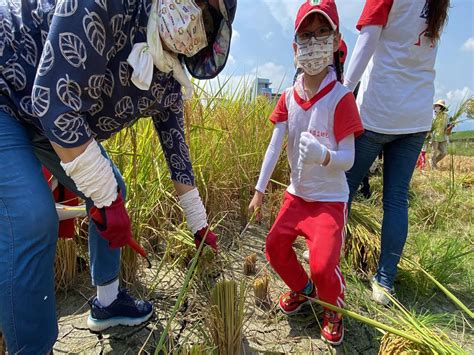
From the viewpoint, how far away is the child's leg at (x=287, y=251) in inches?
56.6

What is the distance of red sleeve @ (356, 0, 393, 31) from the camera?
1.54 metres

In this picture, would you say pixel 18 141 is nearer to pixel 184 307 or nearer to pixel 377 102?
pixel 184 307

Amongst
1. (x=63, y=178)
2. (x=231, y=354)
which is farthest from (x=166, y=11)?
(x=231, y=354)

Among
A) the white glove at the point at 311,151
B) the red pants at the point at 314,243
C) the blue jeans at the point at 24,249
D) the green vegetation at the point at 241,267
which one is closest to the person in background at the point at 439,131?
the green vegetation at the point at 241,267

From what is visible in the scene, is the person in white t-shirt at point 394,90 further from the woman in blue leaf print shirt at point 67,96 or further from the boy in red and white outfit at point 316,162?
the woman in blue leaf print shirt at point 67,96

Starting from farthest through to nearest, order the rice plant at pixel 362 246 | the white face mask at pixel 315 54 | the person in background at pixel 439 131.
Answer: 1. the person in background at pixel 439 131
2. the rice plant at pixel 362 246
3. the white face mask at pixel 315 54

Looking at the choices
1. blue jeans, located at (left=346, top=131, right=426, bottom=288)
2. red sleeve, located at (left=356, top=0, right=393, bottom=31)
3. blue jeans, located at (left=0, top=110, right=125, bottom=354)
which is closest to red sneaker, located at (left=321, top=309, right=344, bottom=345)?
blue jeans, located at (left=346, top=131, right=426, bottom=288)

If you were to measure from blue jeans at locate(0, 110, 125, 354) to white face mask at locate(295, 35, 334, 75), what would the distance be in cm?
98

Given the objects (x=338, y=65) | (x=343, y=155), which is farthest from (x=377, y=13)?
(x=343, y=155)

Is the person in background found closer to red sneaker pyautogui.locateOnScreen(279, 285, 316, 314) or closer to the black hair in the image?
the black hair

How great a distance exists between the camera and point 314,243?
1331 millimetres

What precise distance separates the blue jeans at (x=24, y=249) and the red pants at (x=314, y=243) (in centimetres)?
83

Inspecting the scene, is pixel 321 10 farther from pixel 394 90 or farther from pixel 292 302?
pixel 292 302

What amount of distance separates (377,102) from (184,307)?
1.23 m
